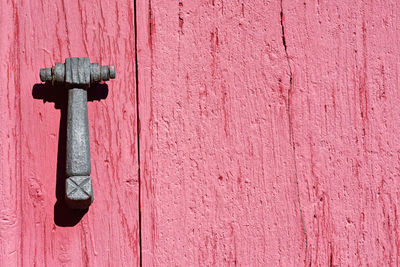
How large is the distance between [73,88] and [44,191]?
193mm

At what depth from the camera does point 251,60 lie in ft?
3.26

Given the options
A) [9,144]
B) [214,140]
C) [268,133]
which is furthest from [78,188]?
[268,133]

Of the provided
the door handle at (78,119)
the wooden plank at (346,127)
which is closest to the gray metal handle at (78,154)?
the door handle at (78,119)

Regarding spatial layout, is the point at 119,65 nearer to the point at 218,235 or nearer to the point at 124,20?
the point at 124,20

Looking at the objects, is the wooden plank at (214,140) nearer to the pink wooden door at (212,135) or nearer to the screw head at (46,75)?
the pink wooden door at (212,135)

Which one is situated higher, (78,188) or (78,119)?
(78,119)

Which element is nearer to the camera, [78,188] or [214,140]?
[78,188]

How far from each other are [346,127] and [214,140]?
0.86 ft

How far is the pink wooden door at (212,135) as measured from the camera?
92 cm

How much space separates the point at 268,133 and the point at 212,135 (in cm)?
11

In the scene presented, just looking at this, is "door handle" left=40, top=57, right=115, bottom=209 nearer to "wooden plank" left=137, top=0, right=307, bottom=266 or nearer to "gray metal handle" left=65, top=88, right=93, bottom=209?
"gray metal handle" left=65, top=88, right=93, bottom=209

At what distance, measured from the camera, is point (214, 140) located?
97 centimetres

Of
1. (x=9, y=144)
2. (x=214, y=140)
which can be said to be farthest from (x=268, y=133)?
(x=9, y=144)

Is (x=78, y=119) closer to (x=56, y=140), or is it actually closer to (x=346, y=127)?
(x=56, y=140)
